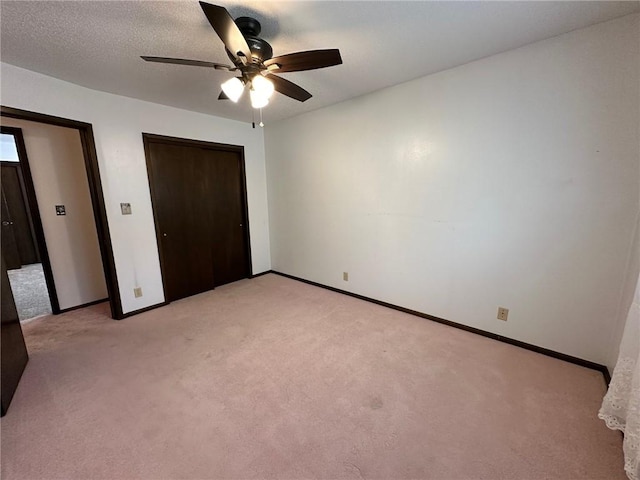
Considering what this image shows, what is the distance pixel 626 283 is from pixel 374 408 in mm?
1902

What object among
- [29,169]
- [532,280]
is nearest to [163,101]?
[29,169]

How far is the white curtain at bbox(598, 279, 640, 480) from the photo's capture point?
Result: 45.1 inches

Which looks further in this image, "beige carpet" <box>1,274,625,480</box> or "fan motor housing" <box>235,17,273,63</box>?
"fan motor housing" <box>235,17,273,63</box>

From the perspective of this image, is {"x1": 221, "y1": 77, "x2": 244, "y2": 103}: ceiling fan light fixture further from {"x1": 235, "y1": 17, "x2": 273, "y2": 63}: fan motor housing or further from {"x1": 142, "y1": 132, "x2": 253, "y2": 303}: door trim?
{"x1": 142, "y1": 132, "x2": 253, "y2": 303}: door trim

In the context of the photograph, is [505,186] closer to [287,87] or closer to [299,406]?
[287,87]

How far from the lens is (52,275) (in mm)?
3070

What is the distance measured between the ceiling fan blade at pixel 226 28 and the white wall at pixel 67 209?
2.87 meters

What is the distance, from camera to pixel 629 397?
4.41ft

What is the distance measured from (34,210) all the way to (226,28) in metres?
3.20

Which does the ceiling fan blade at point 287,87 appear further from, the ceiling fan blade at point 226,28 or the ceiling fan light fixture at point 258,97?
the ceiling fan blade at point 226,28

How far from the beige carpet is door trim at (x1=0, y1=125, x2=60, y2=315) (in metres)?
0.48

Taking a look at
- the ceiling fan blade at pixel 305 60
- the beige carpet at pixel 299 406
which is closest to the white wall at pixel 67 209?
the beige carpet at pixel 299 406

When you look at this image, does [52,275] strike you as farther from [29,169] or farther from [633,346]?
[633,346]

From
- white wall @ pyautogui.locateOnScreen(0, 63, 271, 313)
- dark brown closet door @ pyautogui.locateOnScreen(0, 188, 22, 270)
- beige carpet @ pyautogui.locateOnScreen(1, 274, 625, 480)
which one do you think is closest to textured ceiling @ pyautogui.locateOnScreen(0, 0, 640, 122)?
white wall @ pyautogui.locateOnScreen(0, 63, 271, 313)
